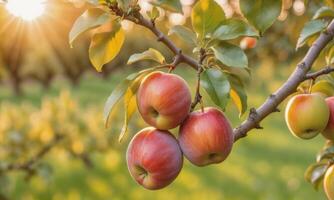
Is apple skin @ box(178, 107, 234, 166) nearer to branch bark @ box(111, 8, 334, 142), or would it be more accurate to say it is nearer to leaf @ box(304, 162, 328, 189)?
branch bark @ box(111, 8, 334, 142)

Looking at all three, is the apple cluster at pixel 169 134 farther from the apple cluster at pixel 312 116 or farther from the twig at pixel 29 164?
the twig at pixel 29 164

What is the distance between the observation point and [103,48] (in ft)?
4.17

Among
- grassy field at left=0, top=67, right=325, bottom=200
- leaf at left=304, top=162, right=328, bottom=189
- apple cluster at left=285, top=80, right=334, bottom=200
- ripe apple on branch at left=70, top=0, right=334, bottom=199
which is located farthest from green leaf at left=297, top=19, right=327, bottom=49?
grassy field at left=0, top=67, right=325, bottom=200

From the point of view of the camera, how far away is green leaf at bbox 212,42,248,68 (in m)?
1.19

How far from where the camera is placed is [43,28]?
2114 centimetres

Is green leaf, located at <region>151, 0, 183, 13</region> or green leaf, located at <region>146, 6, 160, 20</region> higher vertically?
green leaf, located at <region>151, 0, 183, 13</region>

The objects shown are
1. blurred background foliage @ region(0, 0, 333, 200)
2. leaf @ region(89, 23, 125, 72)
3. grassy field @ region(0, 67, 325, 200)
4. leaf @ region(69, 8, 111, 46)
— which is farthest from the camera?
grassy field @ region(0, 67, 325, 200)

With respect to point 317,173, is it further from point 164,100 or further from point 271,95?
point 164,100

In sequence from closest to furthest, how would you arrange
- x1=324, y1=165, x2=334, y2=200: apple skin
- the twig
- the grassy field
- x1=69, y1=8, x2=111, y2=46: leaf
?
x1=69, y1=8, x2=111, y2=46: leaf < x1=324, y1=165, x2=334, y2=200: apple skin < the twig < the grassy field

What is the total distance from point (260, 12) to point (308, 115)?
26 cm

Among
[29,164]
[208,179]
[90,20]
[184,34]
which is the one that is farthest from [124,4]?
[208,179]

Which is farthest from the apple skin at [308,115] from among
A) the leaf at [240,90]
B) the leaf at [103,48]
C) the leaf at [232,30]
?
the leaf at [103,48]

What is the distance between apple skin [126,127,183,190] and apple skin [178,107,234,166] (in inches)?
1.1

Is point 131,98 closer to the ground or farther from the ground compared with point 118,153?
farther from the ground
